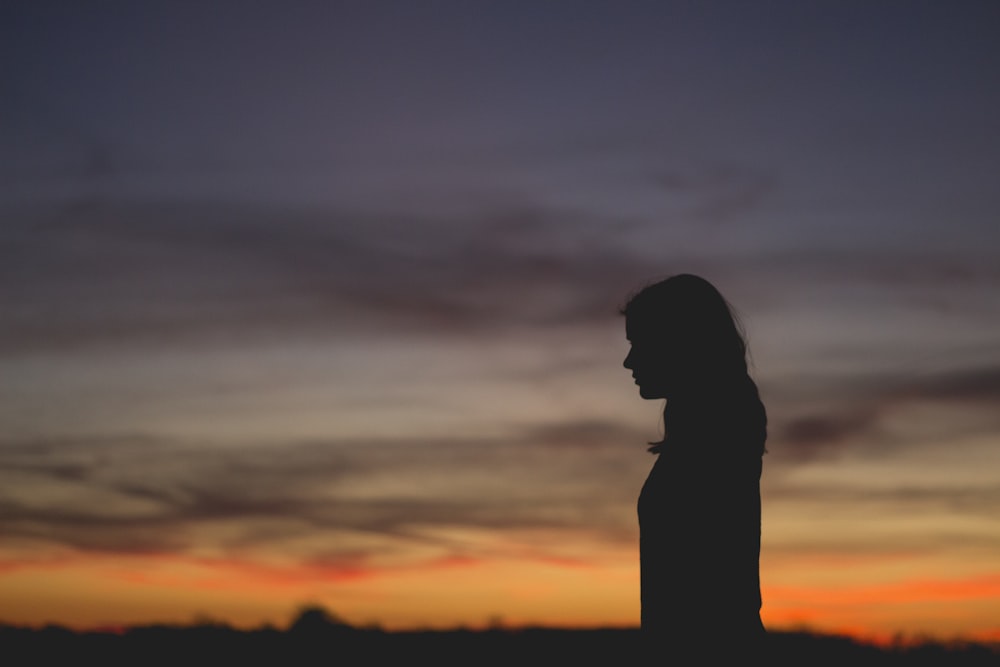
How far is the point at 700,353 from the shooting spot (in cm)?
571

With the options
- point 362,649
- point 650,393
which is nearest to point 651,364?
point 650,393

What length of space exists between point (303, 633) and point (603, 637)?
Result: 272 centimetres

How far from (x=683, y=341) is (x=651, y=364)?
8.4 inches

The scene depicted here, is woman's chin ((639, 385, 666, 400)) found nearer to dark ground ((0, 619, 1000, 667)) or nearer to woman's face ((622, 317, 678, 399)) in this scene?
woman's face ((622, 317, 678, 399))

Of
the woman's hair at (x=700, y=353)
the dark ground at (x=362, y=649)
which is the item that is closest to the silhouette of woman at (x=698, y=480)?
the woman's hair at (x=700, y=353)

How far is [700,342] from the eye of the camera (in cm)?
572

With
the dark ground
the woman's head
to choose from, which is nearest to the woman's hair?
the woman's head

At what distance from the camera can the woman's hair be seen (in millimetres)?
5465

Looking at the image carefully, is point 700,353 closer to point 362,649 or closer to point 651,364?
point 651,364

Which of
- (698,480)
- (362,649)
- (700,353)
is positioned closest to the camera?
(698,480)

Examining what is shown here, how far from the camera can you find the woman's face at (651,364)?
5727mm

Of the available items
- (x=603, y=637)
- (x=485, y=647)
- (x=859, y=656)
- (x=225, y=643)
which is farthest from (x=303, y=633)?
(x=859, y=656)

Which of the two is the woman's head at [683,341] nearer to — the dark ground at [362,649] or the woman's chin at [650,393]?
the woman's chin at [650,393]

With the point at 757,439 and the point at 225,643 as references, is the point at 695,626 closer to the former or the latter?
the point at 757,439
